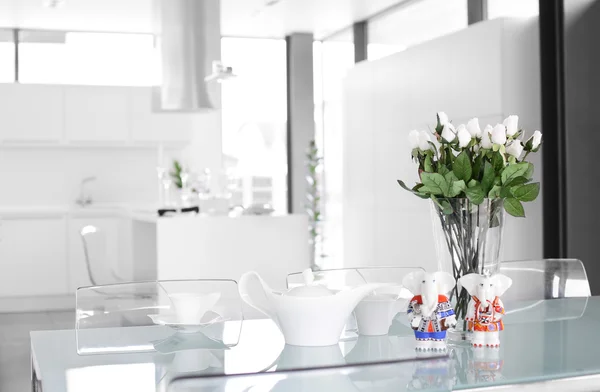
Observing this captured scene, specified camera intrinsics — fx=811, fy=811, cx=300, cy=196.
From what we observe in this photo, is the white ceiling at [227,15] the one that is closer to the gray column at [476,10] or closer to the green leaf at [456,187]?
the gray column at [476,10]

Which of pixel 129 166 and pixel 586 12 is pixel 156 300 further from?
pixel 129 166

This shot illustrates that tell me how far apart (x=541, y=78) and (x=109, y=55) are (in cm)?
560

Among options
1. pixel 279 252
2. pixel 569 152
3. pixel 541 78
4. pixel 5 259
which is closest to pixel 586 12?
pixel 541 78

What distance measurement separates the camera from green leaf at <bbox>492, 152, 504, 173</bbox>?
6.05 ft

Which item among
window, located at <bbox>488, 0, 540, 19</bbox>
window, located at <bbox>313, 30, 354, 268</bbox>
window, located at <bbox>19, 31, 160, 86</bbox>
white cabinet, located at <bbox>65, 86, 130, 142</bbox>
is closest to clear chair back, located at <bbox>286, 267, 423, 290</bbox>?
window, located at <bbox>488, 0, 540, 19</bbox>

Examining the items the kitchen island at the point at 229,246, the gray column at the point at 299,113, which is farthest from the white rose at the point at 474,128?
the gray column at the point at 299,113

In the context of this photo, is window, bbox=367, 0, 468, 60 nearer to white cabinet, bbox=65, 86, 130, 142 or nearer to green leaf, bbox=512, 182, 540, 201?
white cabinet, bbox=65, 86, 130, 142

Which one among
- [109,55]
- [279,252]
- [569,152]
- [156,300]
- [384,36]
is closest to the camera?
[156,300]

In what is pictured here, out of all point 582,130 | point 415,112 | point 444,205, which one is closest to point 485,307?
point 444,205

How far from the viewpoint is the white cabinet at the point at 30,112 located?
8320 mm

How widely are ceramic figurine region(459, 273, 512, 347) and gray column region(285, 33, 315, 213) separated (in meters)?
8.11

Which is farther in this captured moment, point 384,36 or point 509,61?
point 384,36

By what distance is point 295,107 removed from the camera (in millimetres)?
9969

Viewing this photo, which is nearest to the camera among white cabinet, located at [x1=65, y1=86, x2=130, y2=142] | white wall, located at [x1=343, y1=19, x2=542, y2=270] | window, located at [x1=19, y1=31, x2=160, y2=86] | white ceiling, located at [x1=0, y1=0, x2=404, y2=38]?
white wall, located at [x1=343, y1=19, x2=542, y2=270]
